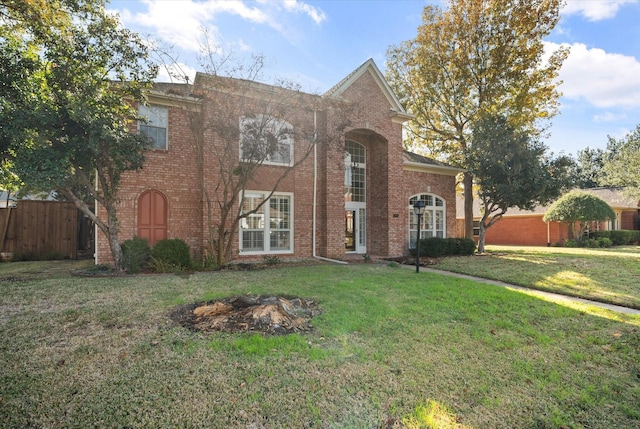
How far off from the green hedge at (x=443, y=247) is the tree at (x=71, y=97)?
11700mm

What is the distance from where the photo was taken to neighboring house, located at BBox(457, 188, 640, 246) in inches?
934

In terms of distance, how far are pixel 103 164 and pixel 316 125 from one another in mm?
7190

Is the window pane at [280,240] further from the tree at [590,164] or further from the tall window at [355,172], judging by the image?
the tree at [590,164]


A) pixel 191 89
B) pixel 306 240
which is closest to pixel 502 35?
pixel 306 240

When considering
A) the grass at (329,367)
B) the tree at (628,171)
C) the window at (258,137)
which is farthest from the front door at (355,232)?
the tree at (628,171)

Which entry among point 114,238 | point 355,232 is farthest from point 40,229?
point 355,232

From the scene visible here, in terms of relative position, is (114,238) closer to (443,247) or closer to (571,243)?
(443,247)

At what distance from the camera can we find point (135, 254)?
29.0 ft

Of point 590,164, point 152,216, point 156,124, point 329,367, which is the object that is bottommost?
point 329,367

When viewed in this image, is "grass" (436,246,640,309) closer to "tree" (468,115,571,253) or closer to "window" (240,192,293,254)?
"tree" (468,115,571,253)

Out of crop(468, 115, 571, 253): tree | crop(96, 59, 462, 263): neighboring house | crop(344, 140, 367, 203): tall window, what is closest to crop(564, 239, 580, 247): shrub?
crop(468, 115, 571, 253): tree

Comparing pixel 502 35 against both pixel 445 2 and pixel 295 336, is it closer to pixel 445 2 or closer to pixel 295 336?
pixel 445 2

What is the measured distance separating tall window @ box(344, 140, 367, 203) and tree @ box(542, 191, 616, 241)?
15436 mm

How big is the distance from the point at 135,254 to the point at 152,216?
2.09 m
